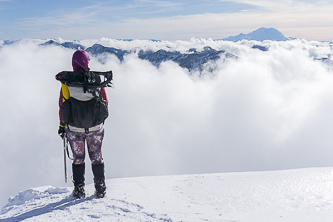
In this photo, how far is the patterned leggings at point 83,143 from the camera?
17.1 feet

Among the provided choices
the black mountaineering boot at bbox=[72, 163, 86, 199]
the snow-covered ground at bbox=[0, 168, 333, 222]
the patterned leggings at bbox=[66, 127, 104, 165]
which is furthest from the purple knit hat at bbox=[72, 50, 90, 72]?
the snow-covered ground at bbox=[0, 168, 333, 222]

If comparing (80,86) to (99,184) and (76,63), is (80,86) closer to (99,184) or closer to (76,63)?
(76,63)

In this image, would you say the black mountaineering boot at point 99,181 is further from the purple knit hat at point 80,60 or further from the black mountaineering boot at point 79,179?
the purple knit hat at point 80,60

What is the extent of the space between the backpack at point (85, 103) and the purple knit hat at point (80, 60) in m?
0.22

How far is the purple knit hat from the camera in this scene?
198 inches

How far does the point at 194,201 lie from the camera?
527cm

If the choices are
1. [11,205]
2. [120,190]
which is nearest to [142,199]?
[120,190]

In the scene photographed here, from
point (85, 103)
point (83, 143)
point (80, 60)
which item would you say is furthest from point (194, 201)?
point (80, 60)

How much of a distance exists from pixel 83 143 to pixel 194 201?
95.9 inches

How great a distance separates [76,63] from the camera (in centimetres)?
508

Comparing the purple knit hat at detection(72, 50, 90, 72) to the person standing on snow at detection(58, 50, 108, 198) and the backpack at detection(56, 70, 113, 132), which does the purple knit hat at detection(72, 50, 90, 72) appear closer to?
the person standing on snow at detection(58, 50, 108, 198)

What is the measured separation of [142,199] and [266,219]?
230 cm

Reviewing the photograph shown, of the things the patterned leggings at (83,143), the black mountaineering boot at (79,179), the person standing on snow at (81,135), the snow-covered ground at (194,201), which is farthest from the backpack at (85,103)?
the snow-covered ground at (194,201)

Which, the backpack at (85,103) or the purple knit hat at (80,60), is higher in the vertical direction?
the purple knit hat at (80,60)
